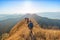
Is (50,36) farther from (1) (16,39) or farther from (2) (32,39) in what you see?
(1) (16,39)

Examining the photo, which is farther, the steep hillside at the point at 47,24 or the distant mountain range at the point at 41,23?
the distant mountain range at the point at 41,23

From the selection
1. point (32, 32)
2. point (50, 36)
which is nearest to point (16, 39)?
point (32, 32)

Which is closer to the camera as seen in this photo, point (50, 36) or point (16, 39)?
point (16, 39)

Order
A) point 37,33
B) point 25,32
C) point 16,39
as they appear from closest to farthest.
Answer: point 16,39 < point 25,32 < point 37,33

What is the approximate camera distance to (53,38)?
3172 centimetres

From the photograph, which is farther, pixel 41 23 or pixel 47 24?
pixel 47 24

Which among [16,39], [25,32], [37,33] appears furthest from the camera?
[37,33]

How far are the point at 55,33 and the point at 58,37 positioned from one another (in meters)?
0.96

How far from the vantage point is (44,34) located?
31688 millimetres

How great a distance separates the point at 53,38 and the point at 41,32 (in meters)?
2.57

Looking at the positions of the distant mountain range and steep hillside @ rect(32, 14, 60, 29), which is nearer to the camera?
steep hillside @ rect(32, 14, 60, 29)

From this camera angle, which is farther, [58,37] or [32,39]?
[58,37]

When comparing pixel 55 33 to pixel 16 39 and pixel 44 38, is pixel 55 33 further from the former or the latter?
pixel 16 39

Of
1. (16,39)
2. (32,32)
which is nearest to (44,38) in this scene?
(32,32)
